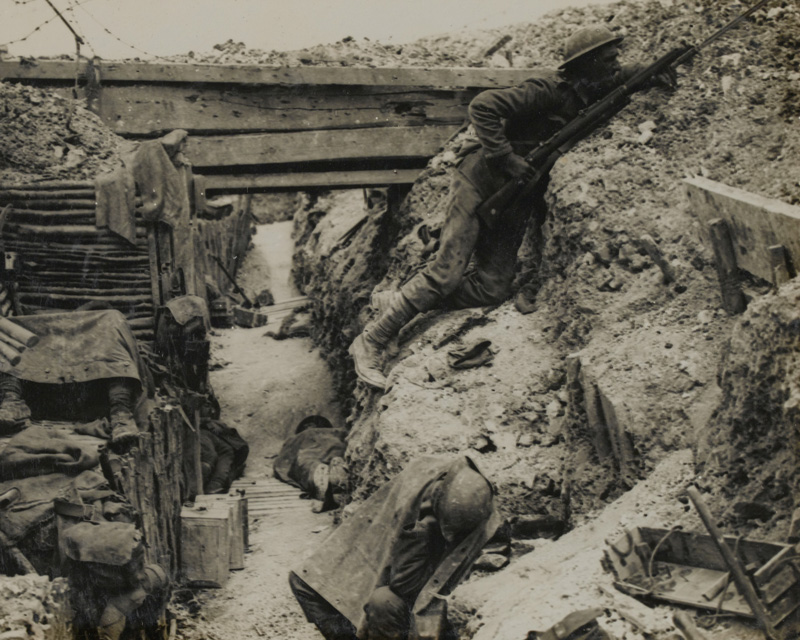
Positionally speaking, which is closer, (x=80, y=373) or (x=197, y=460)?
(x=80, y=373)

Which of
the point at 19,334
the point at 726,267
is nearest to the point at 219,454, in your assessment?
the point at 19,334

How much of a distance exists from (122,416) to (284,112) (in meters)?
3.85

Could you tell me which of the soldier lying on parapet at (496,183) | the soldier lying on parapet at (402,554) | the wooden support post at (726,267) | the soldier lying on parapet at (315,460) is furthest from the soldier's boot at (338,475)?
the wooden support post at (726,267)

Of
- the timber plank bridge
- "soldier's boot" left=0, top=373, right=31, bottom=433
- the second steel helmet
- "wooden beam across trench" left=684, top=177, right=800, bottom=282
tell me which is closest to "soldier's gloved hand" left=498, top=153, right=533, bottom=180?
the second steel helmet

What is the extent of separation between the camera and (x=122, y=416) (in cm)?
789

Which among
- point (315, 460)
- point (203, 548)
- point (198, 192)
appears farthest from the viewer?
point (315, 460)

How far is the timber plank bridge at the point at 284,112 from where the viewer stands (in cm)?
979

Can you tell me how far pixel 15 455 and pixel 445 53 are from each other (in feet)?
21.8

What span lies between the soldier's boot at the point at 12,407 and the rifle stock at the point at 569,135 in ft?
12.9

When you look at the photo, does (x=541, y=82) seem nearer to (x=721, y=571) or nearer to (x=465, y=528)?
(x=465, y=528)

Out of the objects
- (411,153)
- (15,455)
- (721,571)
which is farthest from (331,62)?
(721,571)

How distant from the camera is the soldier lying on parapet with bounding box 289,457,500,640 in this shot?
547 centimetres

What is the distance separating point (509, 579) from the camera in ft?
17.9

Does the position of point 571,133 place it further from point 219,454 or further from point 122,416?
point 219,454
